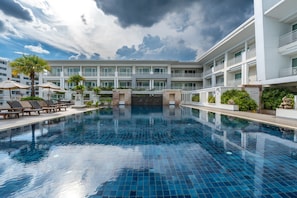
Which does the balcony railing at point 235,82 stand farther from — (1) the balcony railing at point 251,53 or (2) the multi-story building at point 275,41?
(2) the multi-story building at point 275,41

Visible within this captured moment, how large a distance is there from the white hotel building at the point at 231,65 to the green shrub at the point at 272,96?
774 millimetres

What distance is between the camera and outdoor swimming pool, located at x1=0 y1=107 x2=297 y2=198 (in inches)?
120

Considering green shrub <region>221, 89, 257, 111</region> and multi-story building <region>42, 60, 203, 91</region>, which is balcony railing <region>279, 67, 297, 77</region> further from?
Answer: multi-story building <region>42, 60, 203, 91</region>

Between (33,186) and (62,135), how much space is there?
426 cm

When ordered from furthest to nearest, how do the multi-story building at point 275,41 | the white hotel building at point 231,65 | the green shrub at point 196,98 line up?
the green shrub at point 196,98
the white hotel building at point 231,65
the multi-story building at point 275,41

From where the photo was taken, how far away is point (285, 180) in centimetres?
334

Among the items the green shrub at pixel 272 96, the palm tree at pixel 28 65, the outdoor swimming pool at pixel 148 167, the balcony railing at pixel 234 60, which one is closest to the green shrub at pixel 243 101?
the green shrub at pixel 272 96

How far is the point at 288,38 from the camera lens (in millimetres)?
14961

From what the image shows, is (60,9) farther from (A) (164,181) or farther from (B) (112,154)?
(A) (164,181)

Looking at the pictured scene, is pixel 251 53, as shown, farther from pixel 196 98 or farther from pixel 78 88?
pixel 78 88

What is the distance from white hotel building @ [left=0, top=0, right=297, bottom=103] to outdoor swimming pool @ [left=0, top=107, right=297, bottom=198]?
12.3 metres

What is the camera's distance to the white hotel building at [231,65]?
15203 millimetres

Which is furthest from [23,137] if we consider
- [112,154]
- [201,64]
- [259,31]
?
[201,64]

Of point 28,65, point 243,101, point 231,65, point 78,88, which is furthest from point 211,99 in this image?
point 28,65
